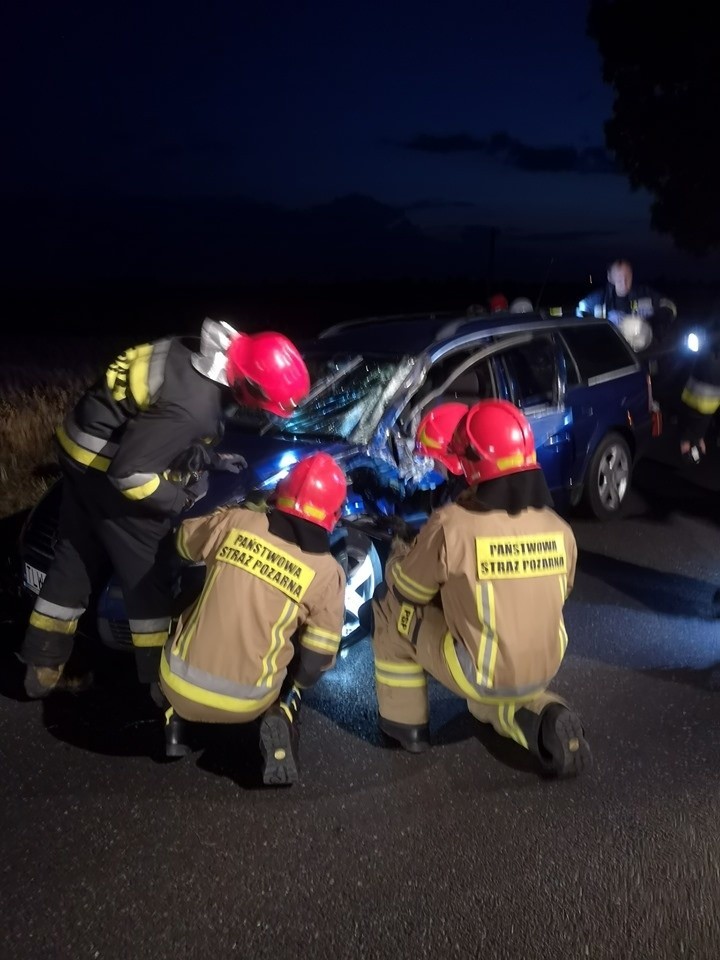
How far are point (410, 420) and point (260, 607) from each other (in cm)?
190

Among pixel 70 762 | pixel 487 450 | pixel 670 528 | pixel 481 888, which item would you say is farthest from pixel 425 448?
pixel 670 528

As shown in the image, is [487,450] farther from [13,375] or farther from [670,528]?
[13,375]

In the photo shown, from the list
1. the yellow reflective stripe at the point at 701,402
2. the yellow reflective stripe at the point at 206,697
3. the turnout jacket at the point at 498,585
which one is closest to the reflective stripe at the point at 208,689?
the yellow reflective stripe at the point at 206,697

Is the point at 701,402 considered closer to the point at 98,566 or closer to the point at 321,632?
the point at 321,632

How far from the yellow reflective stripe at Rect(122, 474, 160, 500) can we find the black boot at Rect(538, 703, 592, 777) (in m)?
1.76

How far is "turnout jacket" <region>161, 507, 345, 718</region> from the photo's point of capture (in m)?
2.98

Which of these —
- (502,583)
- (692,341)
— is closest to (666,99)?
(692,341)

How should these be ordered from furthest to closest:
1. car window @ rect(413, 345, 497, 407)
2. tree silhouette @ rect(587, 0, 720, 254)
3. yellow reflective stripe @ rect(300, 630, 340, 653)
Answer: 1. tree silhouette @ rect(587, 0, 720, 254)
2. car window @ rect(413, 345, 497, 407)
3. yellow reflective stripe @ rect(300, 630, 340, 653)

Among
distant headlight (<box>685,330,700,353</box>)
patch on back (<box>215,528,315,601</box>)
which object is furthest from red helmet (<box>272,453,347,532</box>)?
distant headlight (<box>685,330,700,353</box>)

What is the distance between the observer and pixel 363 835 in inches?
118

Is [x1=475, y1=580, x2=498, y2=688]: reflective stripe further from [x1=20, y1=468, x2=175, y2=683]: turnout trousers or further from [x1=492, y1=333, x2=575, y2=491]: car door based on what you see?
[x1=492, y1=333, x2=575, y2=491]: car door

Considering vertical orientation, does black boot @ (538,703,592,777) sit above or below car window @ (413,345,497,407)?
below

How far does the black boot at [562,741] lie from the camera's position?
9.93ft

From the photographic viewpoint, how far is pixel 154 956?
2496 mm
